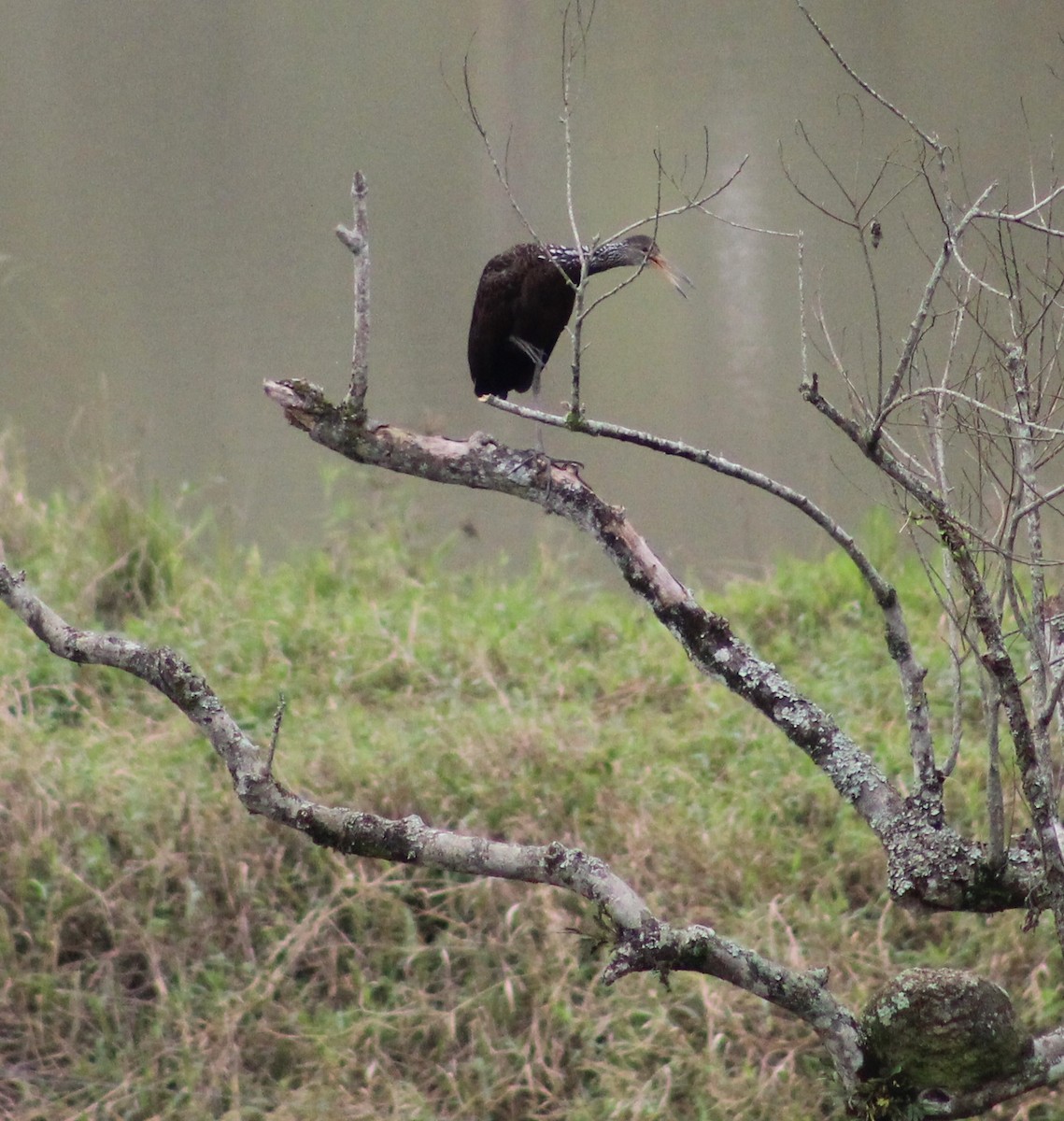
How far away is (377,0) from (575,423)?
4628 millimetres

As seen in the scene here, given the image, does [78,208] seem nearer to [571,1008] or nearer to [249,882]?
[249,882]

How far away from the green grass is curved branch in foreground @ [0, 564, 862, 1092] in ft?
3.76

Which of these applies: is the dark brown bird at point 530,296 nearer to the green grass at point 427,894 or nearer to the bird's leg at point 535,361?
the bird's leg at point 535,361

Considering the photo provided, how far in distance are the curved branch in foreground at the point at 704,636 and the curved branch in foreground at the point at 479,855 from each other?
246mm

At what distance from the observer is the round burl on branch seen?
1.95m

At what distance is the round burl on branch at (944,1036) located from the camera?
1951mm

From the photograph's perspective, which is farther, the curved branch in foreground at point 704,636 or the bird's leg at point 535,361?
the bird's leg at point 535,361

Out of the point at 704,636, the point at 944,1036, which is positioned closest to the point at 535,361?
the point at 704,636

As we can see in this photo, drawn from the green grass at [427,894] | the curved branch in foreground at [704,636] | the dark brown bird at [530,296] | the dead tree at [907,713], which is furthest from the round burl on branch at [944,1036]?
the dark brown bird at [530,296]

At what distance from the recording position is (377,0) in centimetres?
591

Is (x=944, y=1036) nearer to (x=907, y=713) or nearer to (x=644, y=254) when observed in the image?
(x=907, y=713)

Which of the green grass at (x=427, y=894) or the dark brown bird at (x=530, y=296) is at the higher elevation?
the dark brown bird at (x=530, y=296)

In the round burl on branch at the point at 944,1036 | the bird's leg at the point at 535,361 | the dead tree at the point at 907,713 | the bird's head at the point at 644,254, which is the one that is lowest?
the round burl on branch at the point at 944,1036

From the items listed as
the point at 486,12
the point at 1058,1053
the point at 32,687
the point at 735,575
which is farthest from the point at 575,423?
the point at 486,12
